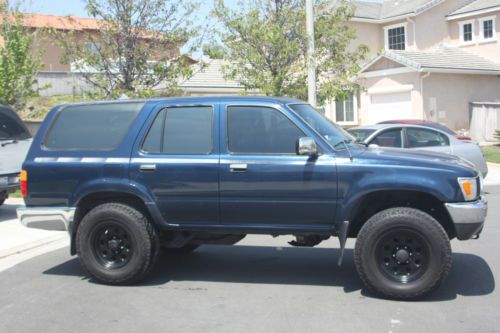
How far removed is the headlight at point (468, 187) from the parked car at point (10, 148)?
27.2ft

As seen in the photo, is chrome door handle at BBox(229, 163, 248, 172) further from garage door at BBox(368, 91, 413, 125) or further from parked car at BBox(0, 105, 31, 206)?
garage door at BBox(368, 91, 413, 125)

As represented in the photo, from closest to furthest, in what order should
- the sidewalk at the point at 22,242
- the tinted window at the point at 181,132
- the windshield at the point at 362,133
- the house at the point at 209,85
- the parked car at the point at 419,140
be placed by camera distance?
the tinted window at the point at 181,132 → the sidewalk at the point at 22,242 → the windshield at the point at 362,133 → the parked car at the point at 419,140 → the house at the point at 209,85

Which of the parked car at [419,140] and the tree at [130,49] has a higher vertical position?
the tree at [130,49]

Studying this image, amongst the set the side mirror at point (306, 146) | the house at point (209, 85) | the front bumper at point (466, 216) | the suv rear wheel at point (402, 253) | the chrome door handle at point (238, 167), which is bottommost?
the suv rear wheel at point (402, 253)

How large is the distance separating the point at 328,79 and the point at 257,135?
1091 centimetres

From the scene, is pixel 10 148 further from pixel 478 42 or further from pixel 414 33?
pixel 478 42

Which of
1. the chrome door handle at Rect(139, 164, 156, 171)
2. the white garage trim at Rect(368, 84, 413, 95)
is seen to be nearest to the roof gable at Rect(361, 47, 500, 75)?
the white garage trim at Rect(368, 84, 413, 95)

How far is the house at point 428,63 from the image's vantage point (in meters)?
24.7

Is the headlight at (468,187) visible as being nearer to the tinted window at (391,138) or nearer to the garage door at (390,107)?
the tinted window at (391,138)

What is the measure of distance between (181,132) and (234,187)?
876mm

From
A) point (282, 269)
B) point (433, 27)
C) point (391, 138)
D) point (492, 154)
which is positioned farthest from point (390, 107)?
point (282, 269)

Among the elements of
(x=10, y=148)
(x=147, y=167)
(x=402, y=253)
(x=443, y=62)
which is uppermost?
(x=443, y=62)

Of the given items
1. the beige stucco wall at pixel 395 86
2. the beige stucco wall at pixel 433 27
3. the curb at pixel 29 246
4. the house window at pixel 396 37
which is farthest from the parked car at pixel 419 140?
the house window at pixel 396 37

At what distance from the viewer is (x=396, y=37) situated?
1214 inches
